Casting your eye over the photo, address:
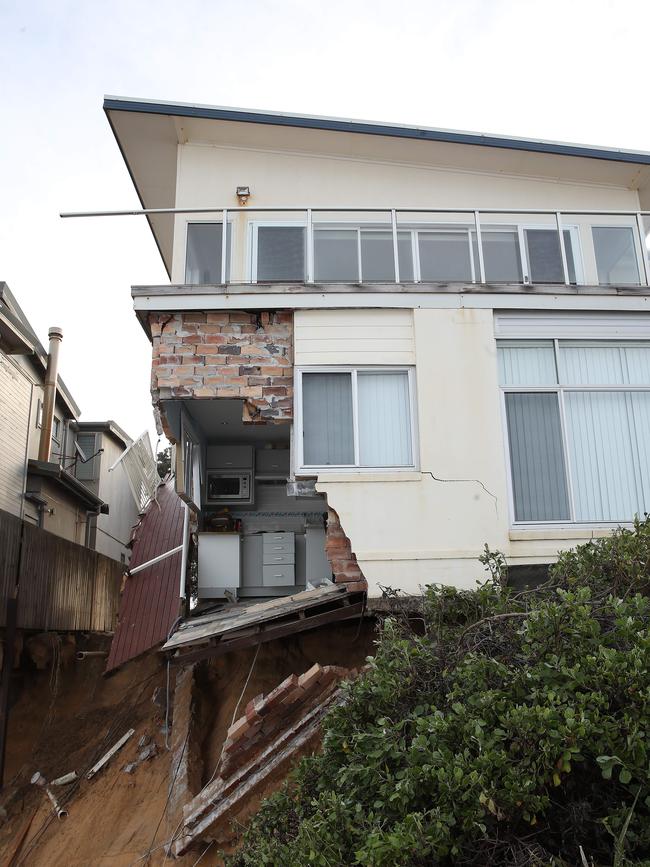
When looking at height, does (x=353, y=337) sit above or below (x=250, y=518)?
above

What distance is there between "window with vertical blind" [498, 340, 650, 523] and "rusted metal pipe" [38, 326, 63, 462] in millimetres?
12973

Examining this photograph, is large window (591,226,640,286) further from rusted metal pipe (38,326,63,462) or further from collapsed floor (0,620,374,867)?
rusted metal pipe (38,326,63,462)

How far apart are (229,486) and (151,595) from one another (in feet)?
9.29

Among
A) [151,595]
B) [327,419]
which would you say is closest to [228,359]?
[327,419]

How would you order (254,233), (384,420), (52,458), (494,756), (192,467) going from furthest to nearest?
(52,458) < (192,467) < (254,233) < (384,420) < (494,756)

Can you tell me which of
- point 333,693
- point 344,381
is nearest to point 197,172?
point 344,381

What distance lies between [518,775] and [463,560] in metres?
4.34

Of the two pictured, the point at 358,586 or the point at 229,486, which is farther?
the point at 229,486

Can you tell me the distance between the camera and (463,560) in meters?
8.69

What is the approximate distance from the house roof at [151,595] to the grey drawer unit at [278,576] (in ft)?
4.10

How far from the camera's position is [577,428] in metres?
9.15

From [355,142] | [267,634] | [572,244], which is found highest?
[355,142]

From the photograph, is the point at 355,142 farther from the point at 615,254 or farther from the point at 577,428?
the point at 577,428

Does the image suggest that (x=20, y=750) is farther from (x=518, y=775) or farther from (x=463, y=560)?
(x=518, y=775)
